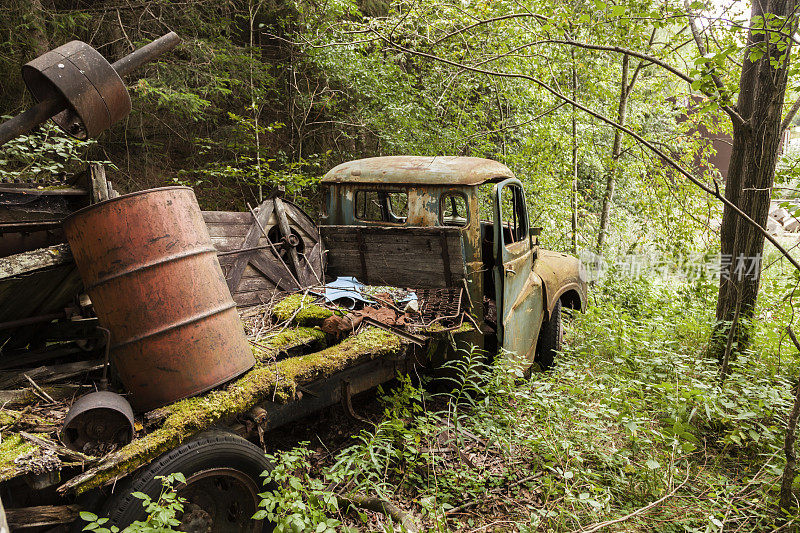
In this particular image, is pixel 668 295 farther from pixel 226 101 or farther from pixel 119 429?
pixel 226 101

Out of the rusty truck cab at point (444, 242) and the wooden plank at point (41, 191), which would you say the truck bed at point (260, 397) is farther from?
the wooden plank at point (41, 191)

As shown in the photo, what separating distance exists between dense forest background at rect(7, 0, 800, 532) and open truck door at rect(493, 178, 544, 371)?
0.38 m

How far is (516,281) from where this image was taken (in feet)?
13.7

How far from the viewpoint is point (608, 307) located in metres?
6.32

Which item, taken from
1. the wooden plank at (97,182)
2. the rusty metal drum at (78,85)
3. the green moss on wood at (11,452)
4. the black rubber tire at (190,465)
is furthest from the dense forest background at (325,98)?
the green moss on wood at (11,452)

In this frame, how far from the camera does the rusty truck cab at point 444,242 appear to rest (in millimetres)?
3854

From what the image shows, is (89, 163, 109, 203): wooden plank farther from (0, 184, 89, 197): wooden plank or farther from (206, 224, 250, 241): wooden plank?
(206, 224, 250, 241): wooden plank

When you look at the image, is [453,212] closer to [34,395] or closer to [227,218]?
[227,218]

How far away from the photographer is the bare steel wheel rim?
7.61 ft

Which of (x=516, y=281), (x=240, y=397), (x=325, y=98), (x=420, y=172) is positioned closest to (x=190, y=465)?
(x=240, y=397)

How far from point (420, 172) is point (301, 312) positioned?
159cm

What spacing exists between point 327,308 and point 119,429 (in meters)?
1.69

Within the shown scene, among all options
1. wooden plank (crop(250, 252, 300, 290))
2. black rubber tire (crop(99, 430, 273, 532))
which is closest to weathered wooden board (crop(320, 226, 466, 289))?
wooden plank (crop(250, 252, 300, 290))

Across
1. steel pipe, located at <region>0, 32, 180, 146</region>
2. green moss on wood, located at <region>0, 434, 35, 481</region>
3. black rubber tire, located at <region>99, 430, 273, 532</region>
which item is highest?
steel pipe, located at <region>0, 32, 180, 146</region>
